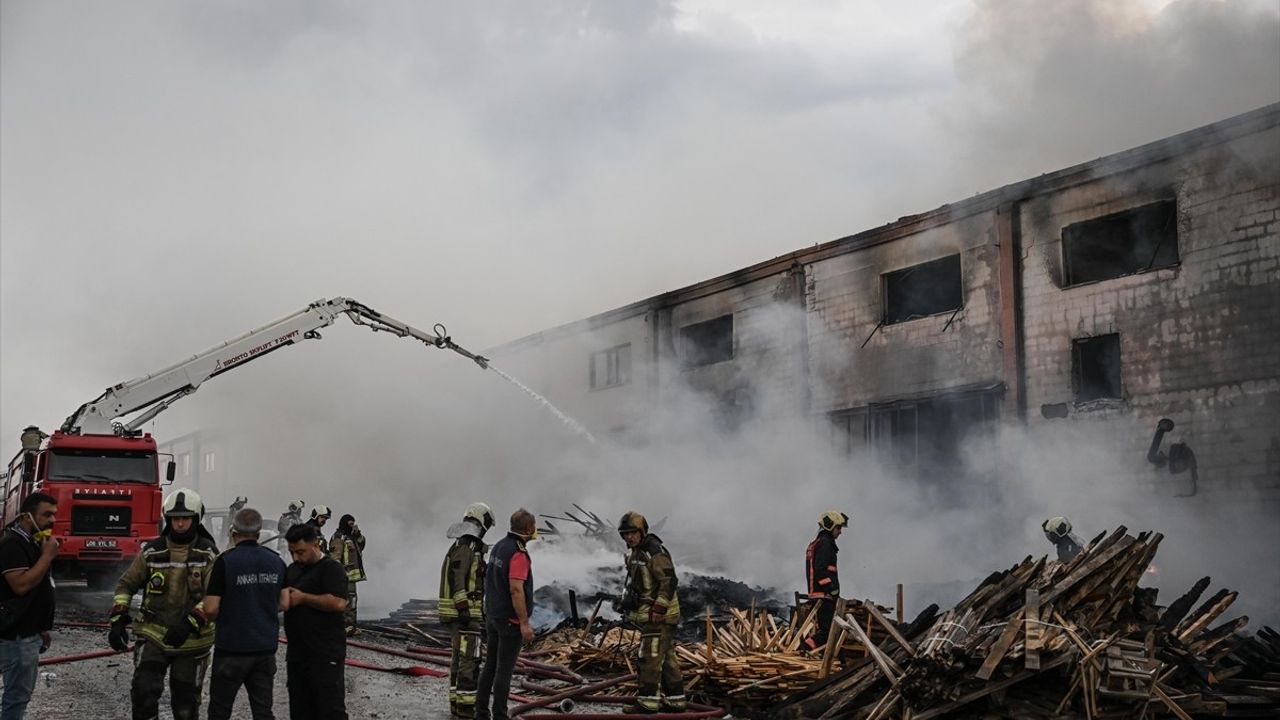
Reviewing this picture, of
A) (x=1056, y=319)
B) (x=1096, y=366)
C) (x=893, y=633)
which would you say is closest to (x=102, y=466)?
(x=893, y=633)

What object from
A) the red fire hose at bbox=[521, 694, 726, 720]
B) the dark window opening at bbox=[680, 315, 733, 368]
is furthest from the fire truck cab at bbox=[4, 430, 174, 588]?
the dark window opening at bbox=[680, 315, 733, 368]

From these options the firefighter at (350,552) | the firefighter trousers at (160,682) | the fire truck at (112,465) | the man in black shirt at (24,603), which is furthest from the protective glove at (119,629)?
the fire truck at (112,465)

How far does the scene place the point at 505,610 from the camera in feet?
26.3

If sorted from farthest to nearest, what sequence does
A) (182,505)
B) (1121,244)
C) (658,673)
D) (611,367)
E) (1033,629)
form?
(611,367)
(1121,244)
(658,673)
(1033,629)
(182,505)

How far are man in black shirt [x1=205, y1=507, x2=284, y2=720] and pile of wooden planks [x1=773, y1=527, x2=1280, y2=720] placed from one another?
13.4 ft

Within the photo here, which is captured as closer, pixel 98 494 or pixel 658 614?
pixel 658 614

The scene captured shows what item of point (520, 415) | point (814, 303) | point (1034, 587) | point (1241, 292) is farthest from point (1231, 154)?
point (520, 415)

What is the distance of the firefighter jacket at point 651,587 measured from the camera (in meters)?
9.04

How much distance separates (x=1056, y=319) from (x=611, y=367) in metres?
12.1

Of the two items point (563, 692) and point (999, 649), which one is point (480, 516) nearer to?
point (563, 692)

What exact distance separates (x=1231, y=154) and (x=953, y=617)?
32.1 feet

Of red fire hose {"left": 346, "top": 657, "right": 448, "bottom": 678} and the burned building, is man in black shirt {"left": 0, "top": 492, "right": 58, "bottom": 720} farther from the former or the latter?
the burned building

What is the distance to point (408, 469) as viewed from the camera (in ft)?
102

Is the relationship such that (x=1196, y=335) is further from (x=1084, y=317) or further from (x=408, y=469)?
(x=408, y=469)
